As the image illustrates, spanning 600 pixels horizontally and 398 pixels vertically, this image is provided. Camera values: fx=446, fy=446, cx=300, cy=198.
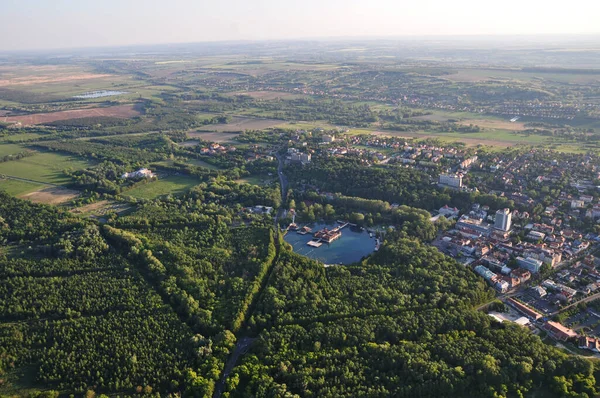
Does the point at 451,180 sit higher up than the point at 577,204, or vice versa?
the point at 451,180

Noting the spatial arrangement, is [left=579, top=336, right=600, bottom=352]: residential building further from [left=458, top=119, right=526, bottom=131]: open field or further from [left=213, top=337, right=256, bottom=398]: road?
[left=458, top=119, right=526, bottom=131]: open field

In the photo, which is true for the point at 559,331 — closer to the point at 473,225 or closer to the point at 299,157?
the point at 473,225

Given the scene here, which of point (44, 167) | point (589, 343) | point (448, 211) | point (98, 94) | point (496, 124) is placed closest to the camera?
point (589, 343)

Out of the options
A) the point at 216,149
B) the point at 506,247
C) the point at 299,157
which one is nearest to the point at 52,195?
the point at 216,149

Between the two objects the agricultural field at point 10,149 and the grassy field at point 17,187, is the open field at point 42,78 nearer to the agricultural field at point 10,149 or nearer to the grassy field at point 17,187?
the agricultural field at point 10,149

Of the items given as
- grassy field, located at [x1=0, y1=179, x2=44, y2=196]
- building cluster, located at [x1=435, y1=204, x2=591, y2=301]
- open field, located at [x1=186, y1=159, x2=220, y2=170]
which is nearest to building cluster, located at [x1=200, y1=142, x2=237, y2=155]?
open field, located at [x1=186, y1=159, x2=220, y2=170]

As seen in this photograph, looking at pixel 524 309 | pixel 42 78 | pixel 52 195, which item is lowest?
pixel 524 309

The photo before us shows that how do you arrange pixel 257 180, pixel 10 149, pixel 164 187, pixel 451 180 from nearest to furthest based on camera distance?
1. pixel 451 180
2. pixel 164 187
3. pixel 257 180
4. pixel 10 149
